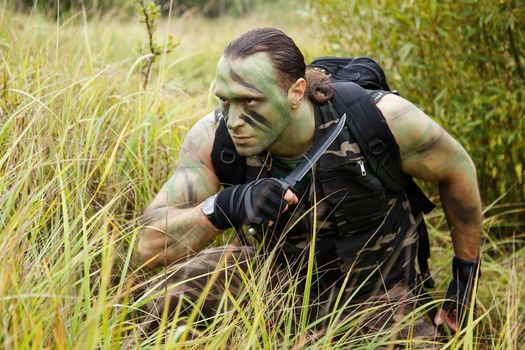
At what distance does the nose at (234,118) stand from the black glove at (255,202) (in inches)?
9.6

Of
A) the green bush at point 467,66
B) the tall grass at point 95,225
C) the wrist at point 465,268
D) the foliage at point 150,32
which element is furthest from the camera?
the green bush at point 467,66

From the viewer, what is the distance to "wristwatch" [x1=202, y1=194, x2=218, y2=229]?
2.63 m

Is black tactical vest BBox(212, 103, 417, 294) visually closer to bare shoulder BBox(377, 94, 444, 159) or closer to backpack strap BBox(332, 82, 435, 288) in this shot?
backpack strap BBox(332, 82, 435, 288)

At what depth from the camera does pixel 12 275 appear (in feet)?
6.15

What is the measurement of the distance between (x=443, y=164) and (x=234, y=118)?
35.4 inches

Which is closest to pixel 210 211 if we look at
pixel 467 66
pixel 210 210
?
pixel 210 210

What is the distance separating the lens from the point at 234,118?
2.68m

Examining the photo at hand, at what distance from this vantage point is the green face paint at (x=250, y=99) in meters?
2.68

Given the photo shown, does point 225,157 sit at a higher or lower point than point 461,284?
higher

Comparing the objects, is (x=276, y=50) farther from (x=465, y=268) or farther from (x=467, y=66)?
(x=467, y=66)

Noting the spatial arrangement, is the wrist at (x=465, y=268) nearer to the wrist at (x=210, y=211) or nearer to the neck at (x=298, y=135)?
the neck at (x=298, y=135)

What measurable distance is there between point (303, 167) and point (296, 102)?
261mm

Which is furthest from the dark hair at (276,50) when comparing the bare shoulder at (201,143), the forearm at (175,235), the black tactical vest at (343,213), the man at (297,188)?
the forearm at (175,235)

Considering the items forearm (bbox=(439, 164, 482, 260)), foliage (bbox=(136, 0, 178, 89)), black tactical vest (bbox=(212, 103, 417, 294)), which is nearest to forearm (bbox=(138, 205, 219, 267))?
black tactical vest (bbox=(212, 103, 417, 294))
